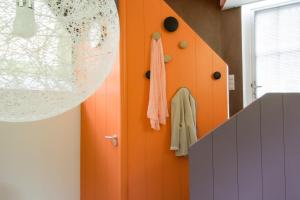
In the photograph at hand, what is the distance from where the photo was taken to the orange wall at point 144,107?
202 cm

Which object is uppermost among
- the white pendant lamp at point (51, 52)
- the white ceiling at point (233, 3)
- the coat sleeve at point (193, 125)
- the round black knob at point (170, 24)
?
the white ceiling at point (233, 3)

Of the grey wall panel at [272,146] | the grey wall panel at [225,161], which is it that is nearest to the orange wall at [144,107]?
the grey wall panel at [225,161]

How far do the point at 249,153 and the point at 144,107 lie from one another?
865 millimetres

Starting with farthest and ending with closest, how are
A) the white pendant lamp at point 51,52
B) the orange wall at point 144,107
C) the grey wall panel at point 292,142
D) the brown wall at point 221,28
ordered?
the brown wall at point 221,28 → the orange wall at point 144,107 → the grey wall panel at point 292,142 → the white pendant lamp at point 51,52

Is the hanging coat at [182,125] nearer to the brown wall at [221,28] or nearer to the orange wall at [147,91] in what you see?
the orange wall at [147,91]

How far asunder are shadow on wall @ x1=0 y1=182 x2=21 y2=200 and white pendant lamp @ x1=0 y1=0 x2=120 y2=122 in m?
1.40

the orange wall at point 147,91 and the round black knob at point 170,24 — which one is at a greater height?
the round black knob at point 170,24

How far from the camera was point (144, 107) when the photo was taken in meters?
2.09

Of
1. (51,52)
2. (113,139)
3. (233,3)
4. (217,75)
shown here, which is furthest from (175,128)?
(233,3)

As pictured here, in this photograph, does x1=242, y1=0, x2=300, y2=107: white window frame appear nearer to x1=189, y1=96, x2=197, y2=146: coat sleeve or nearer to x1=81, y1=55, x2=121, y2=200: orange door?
x1=189, y1=96, x2=197, y2=146: coat sleeve

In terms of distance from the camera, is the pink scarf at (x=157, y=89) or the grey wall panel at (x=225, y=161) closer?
the grey wall panel at (x=225, y=161)

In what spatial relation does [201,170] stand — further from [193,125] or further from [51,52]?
[51,52]

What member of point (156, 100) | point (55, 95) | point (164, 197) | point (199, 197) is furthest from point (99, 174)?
point (55, 95)

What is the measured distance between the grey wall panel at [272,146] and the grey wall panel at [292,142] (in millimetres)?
25
